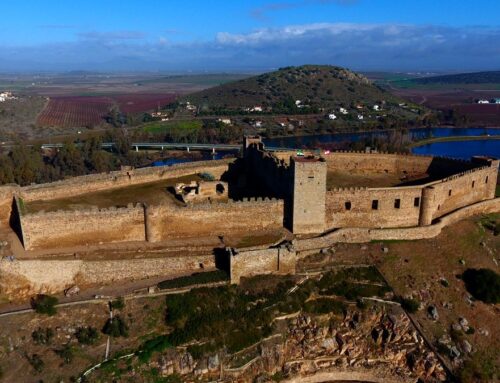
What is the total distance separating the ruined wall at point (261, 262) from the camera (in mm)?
26984

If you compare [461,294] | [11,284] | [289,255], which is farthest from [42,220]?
[461,294]

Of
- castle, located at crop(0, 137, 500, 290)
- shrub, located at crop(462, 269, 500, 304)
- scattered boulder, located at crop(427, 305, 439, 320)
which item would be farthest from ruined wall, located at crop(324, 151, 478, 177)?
scattered boulder, located at crop(427, 305, 439, 320)

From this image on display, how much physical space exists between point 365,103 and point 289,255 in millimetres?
119776

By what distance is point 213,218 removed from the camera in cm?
3014

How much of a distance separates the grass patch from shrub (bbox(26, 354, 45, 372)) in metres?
6.56

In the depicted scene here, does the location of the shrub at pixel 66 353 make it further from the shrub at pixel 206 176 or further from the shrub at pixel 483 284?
the shrub at pixel 483 284

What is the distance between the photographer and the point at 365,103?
140 meters

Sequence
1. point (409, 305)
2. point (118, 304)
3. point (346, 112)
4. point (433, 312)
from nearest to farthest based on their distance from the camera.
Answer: point (118, 304)
point (409, 305)
point (433, 312)
point (346, 112)

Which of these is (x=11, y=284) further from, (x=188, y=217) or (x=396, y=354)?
(x=396, y=354)

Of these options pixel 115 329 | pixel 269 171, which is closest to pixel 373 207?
pixel 269 171

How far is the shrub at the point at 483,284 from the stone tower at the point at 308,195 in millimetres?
9205

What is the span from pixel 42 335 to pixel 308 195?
53.3ft

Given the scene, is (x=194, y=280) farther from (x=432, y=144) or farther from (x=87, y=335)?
(x=432, y=144)

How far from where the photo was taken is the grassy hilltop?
441ft
